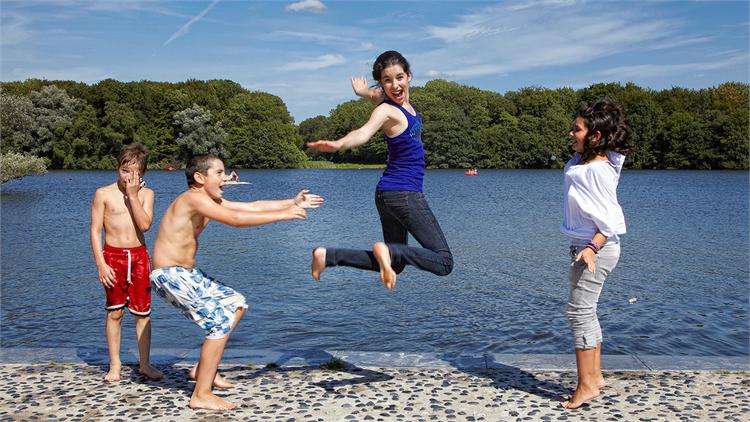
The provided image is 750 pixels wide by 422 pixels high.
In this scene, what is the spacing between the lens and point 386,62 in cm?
586

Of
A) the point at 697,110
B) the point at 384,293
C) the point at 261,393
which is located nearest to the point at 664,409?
the point at 261,393

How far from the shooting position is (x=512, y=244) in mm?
21656

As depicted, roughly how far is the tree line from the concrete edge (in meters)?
81.1

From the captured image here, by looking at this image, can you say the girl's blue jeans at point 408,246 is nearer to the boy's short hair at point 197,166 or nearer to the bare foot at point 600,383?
the boy's short hair at point 197,166

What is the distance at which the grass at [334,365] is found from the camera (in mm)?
6714

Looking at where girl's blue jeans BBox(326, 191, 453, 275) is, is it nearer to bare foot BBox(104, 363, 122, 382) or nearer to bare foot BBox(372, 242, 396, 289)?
bare foot BBox(372, 242, 396, 289)

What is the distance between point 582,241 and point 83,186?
54466 mm

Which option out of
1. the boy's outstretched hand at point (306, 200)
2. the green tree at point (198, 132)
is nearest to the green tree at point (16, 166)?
the boy's outstretched hand at point (306, 200)

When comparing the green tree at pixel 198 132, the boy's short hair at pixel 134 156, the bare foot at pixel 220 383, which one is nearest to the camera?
the bare foot at pixel 220 383

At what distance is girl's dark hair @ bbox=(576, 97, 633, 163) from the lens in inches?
220

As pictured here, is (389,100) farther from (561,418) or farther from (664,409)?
(664,409)

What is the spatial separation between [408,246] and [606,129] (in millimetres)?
1812

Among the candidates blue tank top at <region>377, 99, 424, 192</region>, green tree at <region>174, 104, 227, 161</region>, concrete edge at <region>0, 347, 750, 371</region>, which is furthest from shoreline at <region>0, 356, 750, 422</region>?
green tree at <region>174, 104, 227, 161</region>

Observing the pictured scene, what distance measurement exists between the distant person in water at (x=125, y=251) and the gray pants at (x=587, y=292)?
363 cm
